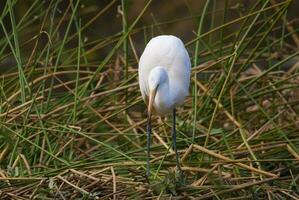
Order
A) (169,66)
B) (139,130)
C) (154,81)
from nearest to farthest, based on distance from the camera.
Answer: (154,81) < (169,66) < (139,130)

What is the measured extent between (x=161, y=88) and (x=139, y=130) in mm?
680

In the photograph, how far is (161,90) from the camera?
3354mm

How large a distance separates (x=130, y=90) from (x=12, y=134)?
0.66 m

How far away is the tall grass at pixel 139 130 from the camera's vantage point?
3.17m

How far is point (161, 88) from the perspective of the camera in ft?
11.0

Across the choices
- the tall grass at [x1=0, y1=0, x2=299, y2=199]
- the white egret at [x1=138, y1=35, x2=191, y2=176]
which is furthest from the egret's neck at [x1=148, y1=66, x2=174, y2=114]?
the tall grass at [x1=0, y1=0, x2=299, y2=199]

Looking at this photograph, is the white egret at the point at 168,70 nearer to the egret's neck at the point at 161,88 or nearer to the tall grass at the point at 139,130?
the egret's neck at the point at 161,88

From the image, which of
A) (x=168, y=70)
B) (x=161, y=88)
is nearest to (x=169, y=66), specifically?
(x=168, y=70)

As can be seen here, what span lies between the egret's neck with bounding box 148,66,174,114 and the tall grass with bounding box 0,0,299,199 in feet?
0.54

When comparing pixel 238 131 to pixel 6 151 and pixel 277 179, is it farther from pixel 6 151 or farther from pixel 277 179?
pixel 6 151

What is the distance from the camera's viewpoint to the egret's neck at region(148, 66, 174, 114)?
329 cm

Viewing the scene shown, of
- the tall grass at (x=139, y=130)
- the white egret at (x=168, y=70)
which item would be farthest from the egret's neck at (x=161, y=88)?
the tall grass at (x=139, y=130)

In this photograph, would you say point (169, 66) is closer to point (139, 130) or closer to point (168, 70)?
point (168, 70)

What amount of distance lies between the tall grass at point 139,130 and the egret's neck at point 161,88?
6.5 inches
